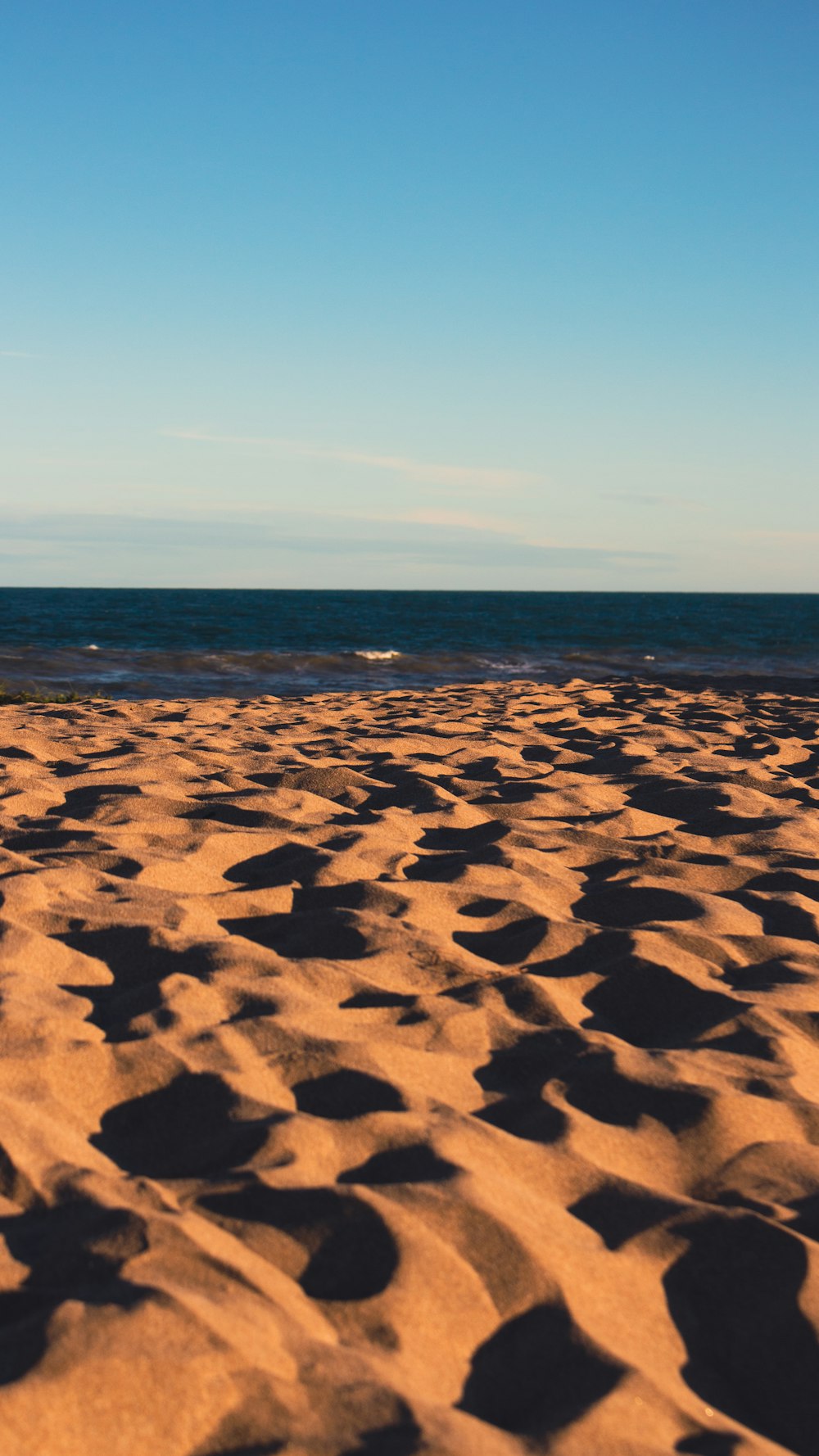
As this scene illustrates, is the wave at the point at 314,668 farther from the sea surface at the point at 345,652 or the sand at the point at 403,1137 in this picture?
the sand at the point at 403,1137

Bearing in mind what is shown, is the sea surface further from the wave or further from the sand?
the sand

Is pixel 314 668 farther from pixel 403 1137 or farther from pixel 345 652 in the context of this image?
pixel 403 1137

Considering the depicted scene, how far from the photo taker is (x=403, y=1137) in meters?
1.87

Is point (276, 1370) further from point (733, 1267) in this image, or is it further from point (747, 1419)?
point (733, 1267)

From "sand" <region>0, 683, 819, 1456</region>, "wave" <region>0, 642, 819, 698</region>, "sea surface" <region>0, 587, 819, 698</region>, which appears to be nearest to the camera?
"sand" <region>0, 683, 819, 1456</region>

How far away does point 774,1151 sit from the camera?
6.38 feet

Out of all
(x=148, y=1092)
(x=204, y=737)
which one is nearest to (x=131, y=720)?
(x=204, y=737)

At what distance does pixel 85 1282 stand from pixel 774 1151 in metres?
1.23

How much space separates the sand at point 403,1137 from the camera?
132 centimetres

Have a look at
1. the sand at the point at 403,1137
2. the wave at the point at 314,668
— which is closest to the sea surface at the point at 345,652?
the wave at the point at 314,668

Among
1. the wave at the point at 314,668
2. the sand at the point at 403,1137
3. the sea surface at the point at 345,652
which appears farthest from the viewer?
the sea surface at the point at 345,652

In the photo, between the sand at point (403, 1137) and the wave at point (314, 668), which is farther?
the wave at point (314, 668)

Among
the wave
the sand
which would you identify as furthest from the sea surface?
the sand

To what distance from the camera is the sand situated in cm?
132
